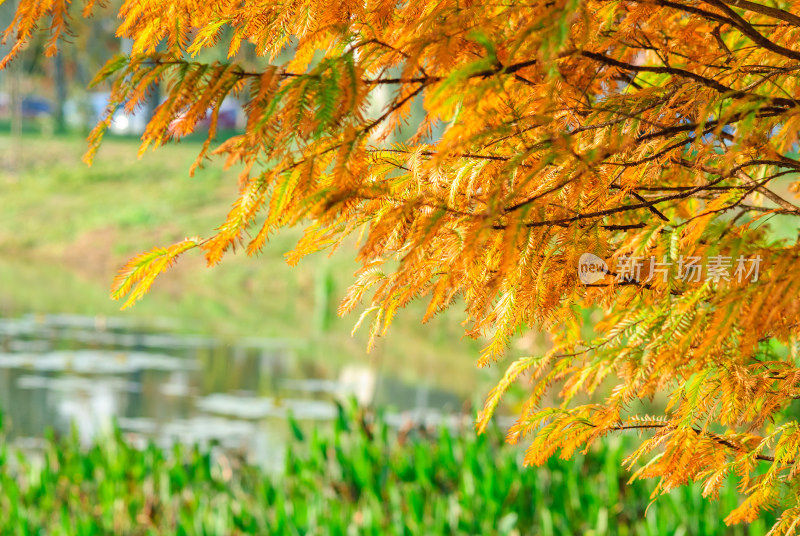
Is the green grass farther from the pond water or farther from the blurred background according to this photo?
the pond water

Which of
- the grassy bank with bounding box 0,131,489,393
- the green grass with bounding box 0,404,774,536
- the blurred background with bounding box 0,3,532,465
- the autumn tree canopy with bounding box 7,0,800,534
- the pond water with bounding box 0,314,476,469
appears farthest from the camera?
the grassy bank with bounding box 0,131,489,393

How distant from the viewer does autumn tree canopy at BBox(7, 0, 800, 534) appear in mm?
1600

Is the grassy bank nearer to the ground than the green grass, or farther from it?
farther from it

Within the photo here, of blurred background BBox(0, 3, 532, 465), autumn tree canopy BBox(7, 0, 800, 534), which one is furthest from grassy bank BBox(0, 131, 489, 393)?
autumn tree canopy BBox(7, 0, 800, 534)

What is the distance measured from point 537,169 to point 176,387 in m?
9.05

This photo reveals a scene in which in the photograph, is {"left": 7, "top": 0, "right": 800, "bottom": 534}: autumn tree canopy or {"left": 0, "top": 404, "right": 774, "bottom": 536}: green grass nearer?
{"left": 7, "top": 0, "right": 800, "bottom": 534}: autumn tree canopy

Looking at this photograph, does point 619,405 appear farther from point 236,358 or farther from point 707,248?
point 236,358

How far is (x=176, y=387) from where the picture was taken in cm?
1010

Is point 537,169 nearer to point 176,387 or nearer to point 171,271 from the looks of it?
point 176,387

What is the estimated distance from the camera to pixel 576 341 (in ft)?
7.86

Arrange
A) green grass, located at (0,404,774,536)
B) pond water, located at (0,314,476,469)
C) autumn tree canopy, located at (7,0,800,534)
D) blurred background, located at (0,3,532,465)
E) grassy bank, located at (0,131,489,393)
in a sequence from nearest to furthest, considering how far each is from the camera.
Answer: autumn tree canopy, located at (7,0,800,534) < green grass, located at (0,404,774,536) < pond water, located at (0,314,476,469) < blurred background, located at (0,3,532,465) < grassy bank, located at (0,131,489,393)

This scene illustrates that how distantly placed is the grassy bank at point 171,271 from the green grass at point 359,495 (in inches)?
132

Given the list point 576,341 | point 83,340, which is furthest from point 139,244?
point 576,341

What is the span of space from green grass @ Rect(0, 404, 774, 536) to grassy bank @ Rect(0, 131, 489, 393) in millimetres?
3359
